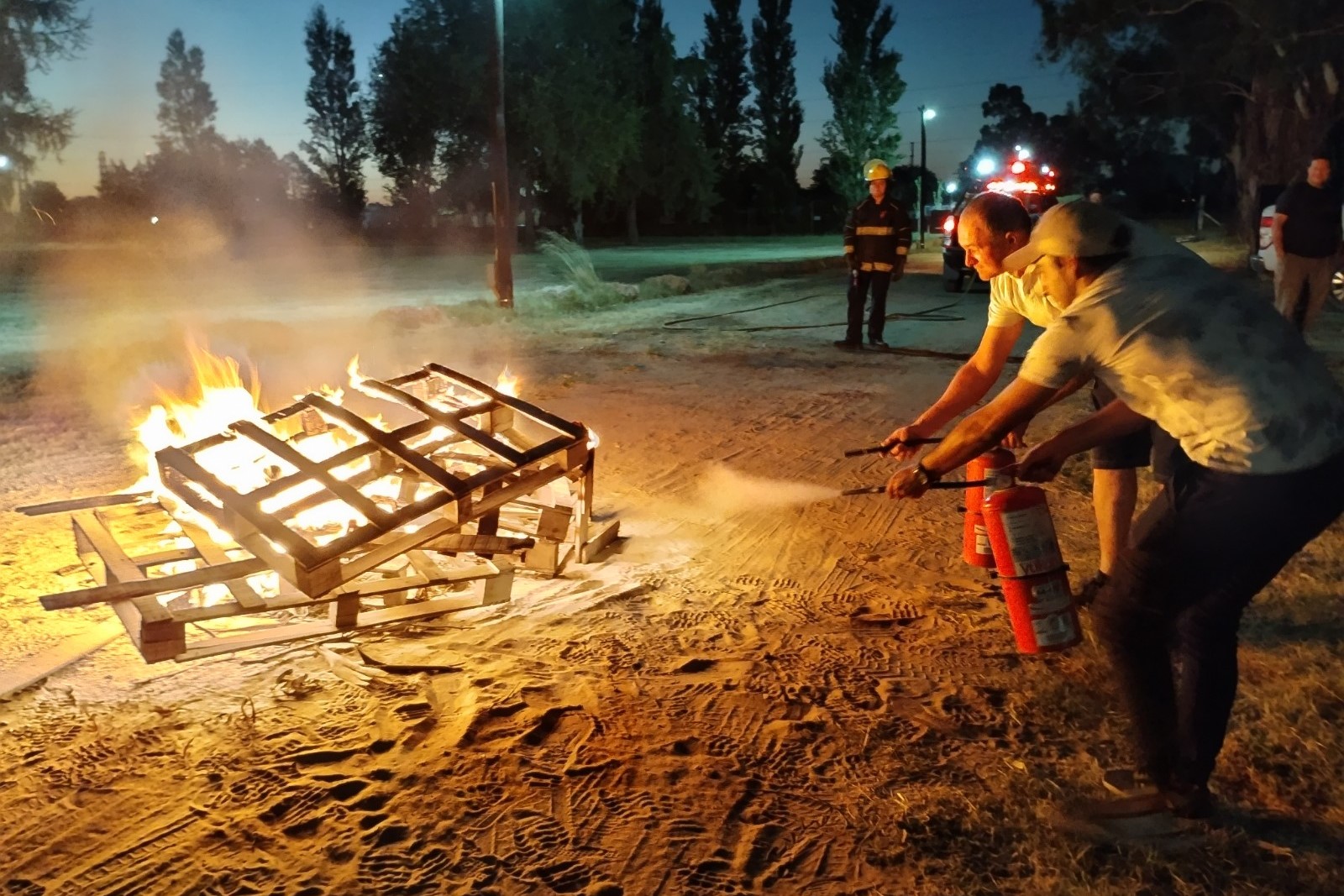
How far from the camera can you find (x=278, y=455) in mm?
4254

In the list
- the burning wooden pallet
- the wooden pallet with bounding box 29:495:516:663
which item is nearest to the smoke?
the burning wooden pallet

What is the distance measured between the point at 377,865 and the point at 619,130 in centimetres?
3732

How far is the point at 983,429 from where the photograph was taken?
2826 millimetres

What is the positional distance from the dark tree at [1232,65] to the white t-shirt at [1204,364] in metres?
24.0

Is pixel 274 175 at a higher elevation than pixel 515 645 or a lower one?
higher

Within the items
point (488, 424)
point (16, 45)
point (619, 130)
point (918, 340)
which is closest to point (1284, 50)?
point (918, 340)

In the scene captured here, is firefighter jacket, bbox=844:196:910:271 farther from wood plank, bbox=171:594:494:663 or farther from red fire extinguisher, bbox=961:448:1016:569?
wood plank, bbox=171:594:494:663

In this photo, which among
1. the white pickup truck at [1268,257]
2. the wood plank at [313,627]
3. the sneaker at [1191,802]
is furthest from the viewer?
the white pickup truck at [1268,257]

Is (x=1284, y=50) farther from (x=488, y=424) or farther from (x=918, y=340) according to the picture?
(x=488, y=424)

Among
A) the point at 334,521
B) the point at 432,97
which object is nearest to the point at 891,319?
the point at 334,521

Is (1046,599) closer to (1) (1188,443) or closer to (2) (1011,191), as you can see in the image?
(1) (1188,443)

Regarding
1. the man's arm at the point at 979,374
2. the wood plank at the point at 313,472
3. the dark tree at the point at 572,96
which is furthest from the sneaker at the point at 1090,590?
the dark tree at the point at 572,96

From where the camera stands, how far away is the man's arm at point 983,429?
8.94ft

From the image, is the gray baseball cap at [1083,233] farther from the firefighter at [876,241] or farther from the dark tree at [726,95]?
the dark tree at [726,95]
